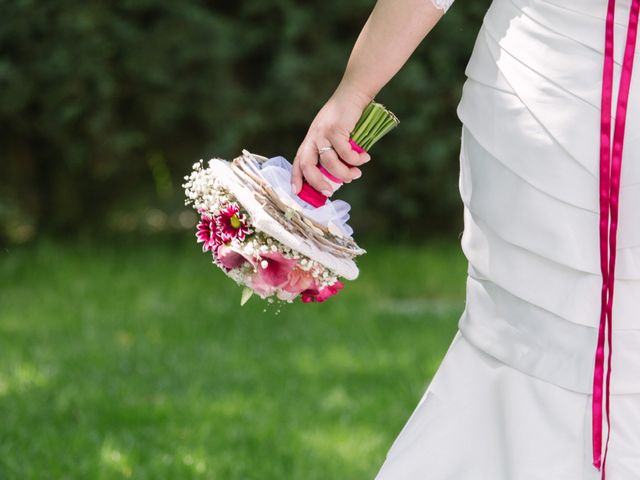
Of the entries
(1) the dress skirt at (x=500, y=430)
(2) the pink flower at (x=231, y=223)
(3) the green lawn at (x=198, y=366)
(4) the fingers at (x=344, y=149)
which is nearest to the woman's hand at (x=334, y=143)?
(4) the fingers at (x=344, y=149)

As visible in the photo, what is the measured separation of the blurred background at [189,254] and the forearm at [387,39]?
185cm

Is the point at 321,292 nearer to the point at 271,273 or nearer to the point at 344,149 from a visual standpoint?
the point at 271,273

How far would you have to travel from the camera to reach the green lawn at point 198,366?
11.5 feet

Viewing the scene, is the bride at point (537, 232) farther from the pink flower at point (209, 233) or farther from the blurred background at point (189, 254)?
the blurred background at point (189, 254)

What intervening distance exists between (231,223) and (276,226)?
0.41 feet

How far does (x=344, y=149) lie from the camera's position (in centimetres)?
177

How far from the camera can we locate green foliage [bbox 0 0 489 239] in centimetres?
619

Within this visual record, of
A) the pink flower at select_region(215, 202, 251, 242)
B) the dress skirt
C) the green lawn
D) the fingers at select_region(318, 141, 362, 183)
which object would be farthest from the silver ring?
the green lawn

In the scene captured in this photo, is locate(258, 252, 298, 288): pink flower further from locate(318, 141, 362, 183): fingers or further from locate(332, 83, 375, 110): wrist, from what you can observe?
locate(332, 83, 375, 110): wrist

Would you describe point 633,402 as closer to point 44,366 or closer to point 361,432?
point 361,432

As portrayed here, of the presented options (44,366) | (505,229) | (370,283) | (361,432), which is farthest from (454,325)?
(505,229)

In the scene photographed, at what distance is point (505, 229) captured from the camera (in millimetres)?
1733

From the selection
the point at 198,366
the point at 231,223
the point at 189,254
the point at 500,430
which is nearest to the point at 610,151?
the point at 500,430

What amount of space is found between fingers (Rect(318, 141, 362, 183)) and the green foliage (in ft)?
15.0
